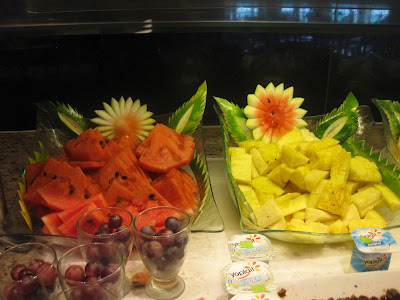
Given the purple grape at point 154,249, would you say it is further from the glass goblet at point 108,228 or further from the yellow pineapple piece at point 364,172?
the yellow pineapple piece at point 364,172

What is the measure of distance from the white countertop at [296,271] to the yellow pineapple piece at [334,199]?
118 mm

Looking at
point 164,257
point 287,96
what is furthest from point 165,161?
point 287,96

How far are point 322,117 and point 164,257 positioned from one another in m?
1.17

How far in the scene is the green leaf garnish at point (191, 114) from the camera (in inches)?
68.6

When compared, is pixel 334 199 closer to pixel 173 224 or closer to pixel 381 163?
pixel 381 163

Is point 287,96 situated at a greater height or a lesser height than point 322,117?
greater

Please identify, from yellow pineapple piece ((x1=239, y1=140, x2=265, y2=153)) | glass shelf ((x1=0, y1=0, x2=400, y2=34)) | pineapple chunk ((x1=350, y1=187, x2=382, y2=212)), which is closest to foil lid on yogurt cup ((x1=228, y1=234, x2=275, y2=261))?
pineapple chunk ((x1=350, y1=187, x2=382, y2=212))

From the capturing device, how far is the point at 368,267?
121cm

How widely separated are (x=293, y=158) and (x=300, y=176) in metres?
0.08

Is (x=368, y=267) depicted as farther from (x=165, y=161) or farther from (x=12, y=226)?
(x=12, y=226)

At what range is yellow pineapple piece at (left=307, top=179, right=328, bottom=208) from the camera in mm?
1372

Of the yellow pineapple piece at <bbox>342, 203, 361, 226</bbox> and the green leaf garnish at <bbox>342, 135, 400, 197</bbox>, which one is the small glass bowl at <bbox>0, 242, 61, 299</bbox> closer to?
the yellow pineapple piece at <bbox>342, 203, 361, 226</bbox>

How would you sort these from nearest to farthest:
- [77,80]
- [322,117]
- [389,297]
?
[389,297] → [77,80] → [322,117]

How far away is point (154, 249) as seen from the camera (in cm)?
103
